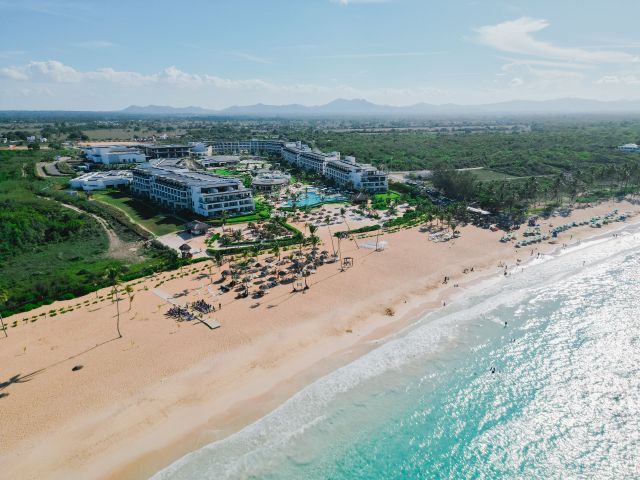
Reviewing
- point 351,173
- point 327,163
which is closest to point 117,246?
point 351,173

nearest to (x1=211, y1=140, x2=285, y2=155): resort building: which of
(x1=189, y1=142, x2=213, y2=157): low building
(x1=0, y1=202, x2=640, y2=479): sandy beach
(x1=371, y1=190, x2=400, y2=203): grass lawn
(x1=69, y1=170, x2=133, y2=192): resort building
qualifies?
(x1=189, y1=142, x2=213, y2=157): low building

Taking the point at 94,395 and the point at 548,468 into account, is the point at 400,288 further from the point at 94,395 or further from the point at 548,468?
the point at 94,395

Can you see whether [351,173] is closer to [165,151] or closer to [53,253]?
[53,253]

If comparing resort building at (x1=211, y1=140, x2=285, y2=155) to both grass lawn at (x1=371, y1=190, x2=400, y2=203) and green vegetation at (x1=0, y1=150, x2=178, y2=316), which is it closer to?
grass lawn at (x1=371, y1=190, x2=400, y2=203)

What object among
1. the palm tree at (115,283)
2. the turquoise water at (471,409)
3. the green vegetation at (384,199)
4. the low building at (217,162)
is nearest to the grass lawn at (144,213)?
the palm tree at (115,283)

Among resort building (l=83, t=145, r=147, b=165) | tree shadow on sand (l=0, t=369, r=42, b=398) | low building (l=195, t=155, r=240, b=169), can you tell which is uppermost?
resort building (l=83, t=145, r=147, b=165)

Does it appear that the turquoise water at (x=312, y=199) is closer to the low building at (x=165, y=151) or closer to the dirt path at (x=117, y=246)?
the dirt path at (x=117, y=246)

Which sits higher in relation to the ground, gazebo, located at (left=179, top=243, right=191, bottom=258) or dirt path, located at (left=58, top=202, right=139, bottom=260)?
gazebo, located at (left=179, top=243, right=191, bottom=258)
